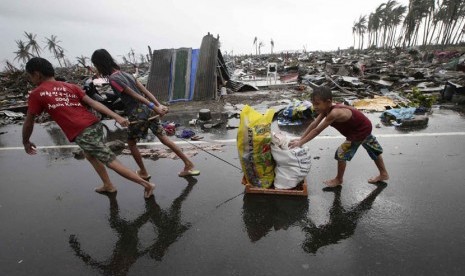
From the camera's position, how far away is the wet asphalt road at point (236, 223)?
2400 millimetres

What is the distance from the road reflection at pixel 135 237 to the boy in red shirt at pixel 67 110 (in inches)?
19.7

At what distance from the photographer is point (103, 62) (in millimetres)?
3330

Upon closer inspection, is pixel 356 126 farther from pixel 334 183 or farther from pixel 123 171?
pixel 123 171

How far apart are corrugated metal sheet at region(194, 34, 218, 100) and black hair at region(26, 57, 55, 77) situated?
7412 mm

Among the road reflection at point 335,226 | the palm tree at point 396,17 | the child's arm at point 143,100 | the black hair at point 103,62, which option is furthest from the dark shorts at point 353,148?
the palm tree at point 396,17

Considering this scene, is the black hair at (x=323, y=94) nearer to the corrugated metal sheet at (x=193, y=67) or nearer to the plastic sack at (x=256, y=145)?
the plastic sack at (x=256, y=145)

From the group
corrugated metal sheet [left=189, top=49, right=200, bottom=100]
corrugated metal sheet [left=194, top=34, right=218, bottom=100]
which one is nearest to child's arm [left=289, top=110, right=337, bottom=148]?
corrugated metal sheet [left=194, top=34, right=218, bottom=100]

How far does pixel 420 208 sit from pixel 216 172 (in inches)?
109

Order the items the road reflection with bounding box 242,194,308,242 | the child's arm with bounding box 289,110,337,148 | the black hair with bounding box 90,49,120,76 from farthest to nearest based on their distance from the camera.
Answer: the black hair with bounding box 90,49,120,76, the child's arm with bounding box 289,110,337,148, the road reflection with bounding box 242,194,308,242

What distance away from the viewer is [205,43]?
10.9 m

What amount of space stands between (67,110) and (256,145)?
2265 millimetres

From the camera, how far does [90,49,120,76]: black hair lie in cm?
328

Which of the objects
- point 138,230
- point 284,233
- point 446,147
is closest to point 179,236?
point 138,230

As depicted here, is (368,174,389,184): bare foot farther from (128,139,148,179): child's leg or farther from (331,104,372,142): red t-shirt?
(128,139,148,179): child's leg
